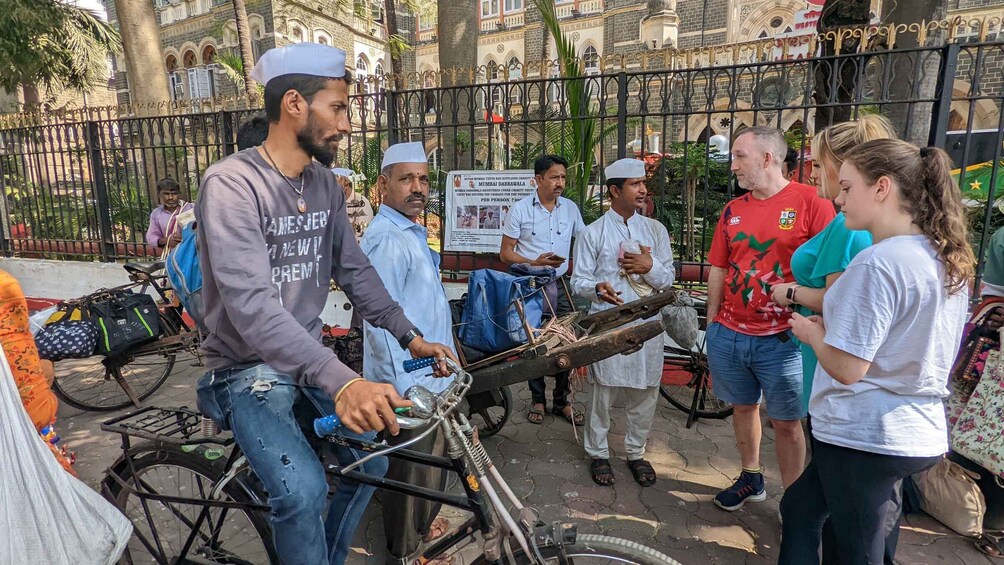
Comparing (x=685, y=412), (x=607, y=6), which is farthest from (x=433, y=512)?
(x=607, y=6)

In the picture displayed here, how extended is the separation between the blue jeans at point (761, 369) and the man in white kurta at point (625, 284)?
498mm

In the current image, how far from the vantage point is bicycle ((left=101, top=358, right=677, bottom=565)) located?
1.67 m

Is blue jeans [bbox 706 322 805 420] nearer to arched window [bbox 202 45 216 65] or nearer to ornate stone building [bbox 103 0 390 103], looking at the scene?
ornate stone building [bbox 103 0 390 103]

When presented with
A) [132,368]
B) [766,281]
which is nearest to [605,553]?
[766,281]

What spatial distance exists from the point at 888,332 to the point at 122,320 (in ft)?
15.8

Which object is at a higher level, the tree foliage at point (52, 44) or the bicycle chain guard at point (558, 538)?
the tree foliage at point (52, 44)

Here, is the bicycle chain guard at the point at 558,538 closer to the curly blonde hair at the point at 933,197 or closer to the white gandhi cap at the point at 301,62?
the curly blonde hair at the point at 933,197

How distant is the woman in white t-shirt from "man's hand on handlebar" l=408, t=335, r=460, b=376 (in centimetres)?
125

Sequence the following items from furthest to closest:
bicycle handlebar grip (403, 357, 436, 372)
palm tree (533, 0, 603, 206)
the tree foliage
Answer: the tree foliage < palm tree (533, 0, 603, 206) < bicycle handlebar grip (403, 357, 436, 372)

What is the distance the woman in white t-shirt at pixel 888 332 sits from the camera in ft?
5.68

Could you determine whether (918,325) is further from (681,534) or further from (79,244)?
(79,244)

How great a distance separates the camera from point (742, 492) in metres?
3.21

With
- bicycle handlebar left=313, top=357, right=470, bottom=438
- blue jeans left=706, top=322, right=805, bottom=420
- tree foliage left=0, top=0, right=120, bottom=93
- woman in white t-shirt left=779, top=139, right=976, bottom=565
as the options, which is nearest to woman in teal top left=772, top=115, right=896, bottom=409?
blue jeans left=706, top=322, right=805, bottom=420

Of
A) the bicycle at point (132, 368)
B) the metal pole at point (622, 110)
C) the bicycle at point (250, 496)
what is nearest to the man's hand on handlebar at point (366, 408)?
the bicycle at point (250, 496)
